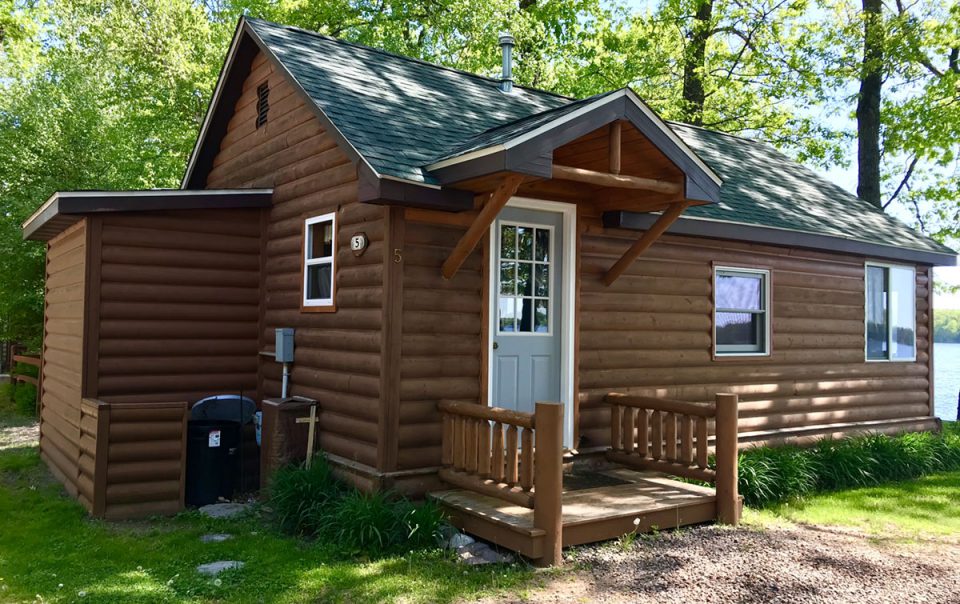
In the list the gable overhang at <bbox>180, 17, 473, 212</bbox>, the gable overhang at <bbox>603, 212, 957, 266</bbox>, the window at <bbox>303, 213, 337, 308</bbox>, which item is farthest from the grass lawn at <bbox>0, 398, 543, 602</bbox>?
the gable overhang at <bbox>603, 212, 957, 266</bbox>

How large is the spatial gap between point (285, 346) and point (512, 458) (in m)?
2.89

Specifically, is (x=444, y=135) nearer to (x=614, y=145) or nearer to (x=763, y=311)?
(x=614, y=145)

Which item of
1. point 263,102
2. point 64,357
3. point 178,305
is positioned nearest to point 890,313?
point 263,102

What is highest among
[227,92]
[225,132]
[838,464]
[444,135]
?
[227,92]

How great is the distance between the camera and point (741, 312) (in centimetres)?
916

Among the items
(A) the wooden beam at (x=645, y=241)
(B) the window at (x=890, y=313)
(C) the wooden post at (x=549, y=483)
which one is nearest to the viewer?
(C) the wooden post at (x=549, y=483)

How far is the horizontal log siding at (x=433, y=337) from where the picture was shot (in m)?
6.27

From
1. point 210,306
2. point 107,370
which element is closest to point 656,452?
point 210,306

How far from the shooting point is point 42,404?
31.6 ft

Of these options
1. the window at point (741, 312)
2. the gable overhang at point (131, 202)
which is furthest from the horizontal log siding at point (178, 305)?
the window at point (741, 312)

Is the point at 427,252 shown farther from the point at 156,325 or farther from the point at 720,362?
the point at 720,362

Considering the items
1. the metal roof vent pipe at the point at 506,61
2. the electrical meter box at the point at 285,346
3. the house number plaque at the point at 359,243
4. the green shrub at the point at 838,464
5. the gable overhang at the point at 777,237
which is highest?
the metal roof vent pipe at the point at 506,61

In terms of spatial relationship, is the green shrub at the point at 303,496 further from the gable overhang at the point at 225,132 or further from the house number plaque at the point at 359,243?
the gable overhang at the point at 225,132

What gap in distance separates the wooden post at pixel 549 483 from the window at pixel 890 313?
7182mm
